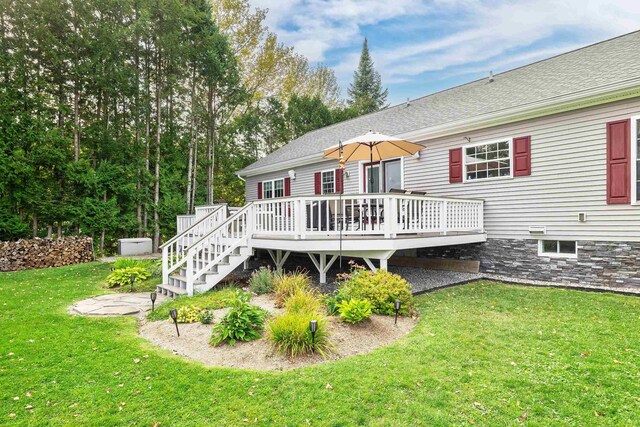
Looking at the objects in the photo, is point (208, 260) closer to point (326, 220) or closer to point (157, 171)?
point (326, 220)

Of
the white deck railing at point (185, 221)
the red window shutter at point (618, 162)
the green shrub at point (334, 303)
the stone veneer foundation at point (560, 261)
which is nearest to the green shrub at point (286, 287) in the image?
the green shrub at point (334, 303)

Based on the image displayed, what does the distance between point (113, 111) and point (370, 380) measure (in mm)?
13906

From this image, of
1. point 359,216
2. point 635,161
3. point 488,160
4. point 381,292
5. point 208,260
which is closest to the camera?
point 381,292

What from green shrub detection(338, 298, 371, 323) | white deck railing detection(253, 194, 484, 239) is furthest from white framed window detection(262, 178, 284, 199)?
green shrub detection(338, 298, 371, 323)

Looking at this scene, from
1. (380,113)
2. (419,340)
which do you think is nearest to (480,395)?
(419,340)

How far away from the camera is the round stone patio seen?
565 centimetres

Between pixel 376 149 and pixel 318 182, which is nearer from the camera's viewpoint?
pixel 376 149

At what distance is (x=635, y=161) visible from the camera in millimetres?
6348

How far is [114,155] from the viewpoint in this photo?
12531mm

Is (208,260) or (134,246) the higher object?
(208,260)

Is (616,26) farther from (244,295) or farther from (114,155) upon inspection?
(114,155)

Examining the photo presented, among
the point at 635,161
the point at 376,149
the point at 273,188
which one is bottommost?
the point at 635,161

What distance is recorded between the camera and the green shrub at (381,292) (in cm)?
511

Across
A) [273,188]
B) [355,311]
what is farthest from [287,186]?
[355,311]
